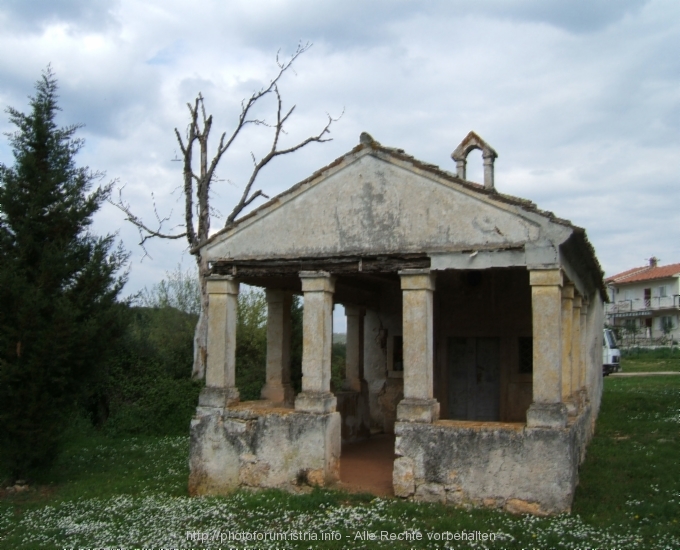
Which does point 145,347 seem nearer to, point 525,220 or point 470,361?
point 470,361

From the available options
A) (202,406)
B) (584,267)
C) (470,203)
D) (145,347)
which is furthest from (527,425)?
(145,347)

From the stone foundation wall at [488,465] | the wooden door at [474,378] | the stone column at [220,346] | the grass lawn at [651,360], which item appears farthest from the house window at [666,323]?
the stone column at [220,346]

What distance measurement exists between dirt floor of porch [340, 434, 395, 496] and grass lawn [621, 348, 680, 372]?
71.2 ft

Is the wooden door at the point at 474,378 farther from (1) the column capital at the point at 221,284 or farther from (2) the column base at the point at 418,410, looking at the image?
(1) the column capital at the point at 221,284

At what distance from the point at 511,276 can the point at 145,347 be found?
10.9 metres

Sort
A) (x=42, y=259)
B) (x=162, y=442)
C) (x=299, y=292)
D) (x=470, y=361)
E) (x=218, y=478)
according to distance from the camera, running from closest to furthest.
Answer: (x=218, y=478) → (x=42, y=259) → (x=299, y=292) → (x=470, y=361) → (x=162, y=442)

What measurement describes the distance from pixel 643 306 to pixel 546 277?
140 feet

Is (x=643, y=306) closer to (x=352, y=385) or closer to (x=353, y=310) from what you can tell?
(x=353, y=310)

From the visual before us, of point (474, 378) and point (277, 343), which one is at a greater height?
point (277, 343)

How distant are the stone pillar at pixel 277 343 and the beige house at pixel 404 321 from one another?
0.03 metres

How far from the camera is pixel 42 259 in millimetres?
10492

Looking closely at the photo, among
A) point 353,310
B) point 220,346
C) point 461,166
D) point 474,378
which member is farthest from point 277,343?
point 461,166

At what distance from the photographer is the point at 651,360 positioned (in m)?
34.6

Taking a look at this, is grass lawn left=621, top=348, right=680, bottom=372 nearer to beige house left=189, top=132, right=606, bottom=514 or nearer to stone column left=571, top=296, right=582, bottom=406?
stone column left=571, top=296, right=582, bottom=406
